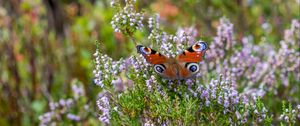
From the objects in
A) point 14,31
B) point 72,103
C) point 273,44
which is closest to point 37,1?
point 14,31

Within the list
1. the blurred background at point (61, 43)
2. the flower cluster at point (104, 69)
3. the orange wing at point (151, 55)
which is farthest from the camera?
the blurred background at point (61, 43)

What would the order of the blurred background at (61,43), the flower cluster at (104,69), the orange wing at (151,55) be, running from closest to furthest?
the orange wing at (151,55), the flower cluster at (104,69), the blurred background at (61,43)

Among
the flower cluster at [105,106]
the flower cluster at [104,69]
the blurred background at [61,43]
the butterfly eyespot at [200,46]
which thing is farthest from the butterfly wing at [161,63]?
the blurred background at [61,43]

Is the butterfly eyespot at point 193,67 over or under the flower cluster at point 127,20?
under

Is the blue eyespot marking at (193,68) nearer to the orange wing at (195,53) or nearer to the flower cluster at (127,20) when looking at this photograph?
the orange wing at (195,53)

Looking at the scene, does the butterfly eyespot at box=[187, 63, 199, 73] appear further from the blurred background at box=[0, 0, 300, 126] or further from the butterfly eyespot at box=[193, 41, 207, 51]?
the blurred background at box=[0, 0, 300, 126]

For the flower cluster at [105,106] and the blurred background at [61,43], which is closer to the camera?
the flower cluster at [105,106]

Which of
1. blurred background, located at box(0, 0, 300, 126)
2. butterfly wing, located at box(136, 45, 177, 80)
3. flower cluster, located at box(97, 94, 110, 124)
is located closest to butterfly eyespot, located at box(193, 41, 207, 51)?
butterfly wing, located at box(136, 45, 177, 80)

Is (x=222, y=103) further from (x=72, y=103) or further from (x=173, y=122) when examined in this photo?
(x=72, y=103)
